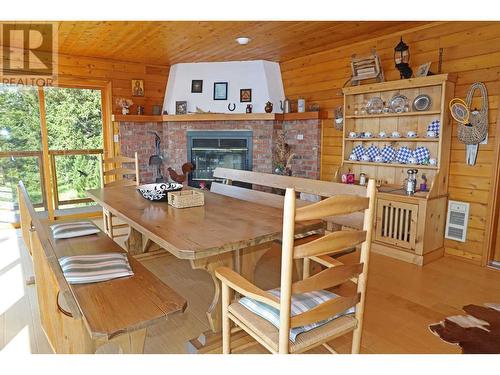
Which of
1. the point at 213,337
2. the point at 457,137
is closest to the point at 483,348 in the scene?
the point at 213,337

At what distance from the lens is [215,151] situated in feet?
17.9

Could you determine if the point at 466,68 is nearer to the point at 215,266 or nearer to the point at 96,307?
the point at 215,266

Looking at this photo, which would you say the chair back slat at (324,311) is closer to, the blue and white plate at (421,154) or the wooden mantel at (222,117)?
the blue and white plate at (421,154)

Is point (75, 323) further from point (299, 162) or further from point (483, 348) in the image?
point (299, 162)

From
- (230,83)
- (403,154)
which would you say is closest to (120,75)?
(230,83)

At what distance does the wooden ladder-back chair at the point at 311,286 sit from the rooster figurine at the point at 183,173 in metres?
3.67

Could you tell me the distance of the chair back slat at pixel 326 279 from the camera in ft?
4.40

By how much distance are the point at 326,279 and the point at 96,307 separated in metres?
1.02

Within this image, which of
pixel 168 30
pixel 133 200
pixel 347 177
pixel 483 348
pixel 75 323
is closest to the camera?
pixel 75 323

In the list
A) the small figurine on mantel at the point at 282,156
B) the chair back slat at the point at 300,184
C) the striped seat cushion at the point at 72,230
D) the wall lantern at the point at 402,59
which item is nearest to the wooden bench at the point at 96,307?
the striped seat cushion at the point at 72,230

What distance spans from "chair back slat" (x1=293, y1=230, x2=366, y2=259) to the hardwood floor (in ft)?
3.04

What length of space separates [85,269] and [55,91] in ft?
12.6

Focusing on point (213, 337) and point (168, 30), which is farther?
point (168, 30)
